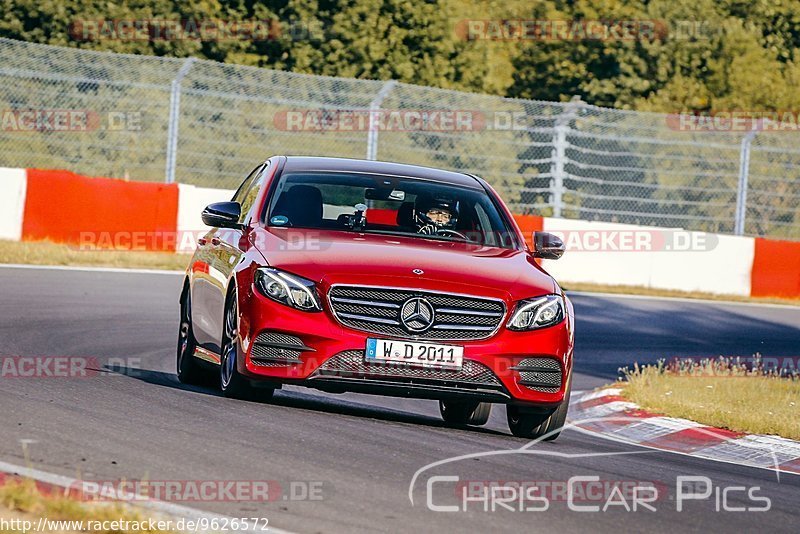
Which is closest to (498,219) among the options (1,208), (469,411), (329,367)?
(469,411)

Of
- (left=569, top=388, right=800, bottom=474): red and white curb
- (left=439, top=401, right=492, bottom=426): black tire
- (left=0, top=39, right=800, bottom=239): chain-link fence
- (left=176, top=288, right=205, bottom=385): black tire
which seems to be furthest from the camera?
(left=0, top=39, right=800, bottom=239): chain-link fence

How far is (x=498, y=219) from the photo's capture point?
10.2 metres

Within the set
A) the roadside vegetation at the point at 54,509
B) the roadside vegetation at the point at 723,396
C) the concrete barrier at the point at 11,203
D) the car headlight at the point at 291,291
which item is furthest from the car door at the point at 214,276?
the concrete barrier at the point at 11,203

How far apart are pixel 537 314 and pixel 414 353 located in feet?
2.52

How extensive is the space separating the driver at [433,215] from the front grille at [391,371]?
1411 millimetres

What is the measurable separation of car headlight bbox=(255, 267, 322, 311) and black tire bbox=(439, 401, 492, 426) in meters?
2.04

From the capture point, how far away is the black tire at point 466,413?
10.3m

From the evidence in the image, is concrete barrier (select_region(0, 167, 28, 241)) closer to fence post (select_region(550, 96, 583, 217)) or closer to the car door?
fence post (select_region(550, 96, 583, 217))

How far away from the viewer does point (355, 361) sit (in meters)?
8.53

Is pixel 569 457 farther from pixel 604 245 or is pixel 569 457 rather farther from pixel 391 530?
pixel 604 245

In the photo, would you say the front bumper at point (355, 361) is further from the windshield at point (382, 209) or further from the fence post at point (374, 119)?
the fence post at point (374, 119)

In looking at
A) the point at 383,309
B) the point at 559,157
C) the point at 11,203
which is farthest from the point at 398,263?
the point at 559,157

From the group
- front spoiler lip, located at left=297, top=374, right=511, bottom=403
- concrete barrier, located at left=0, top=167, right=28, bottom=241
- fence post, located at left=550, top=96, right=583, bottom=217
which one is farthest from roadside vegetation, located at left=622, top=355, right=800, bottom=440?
fence post, located at left=550, top=96, right=583, bottom=217

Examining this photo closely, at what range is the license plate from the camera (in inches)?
336
